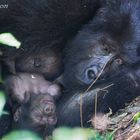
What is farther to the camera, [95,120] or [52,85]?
[52,85]

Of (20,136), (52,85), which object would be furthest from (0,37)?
(52,85)

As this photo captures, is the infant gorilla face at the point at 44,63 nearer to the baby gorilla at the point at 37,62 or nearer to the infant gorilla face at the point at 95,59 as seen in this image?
the baby gorilla at the point at 37,62

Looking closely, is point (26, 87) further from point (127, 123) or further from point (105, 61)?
point (127, 123)

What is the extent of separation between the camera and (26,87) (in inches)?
87.4

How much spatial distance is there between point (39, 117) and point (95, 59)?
431 mm

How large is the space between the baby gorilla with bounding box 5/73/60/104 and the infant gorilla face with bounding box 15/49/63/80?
0.04 m

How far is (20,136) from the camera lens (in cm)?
86

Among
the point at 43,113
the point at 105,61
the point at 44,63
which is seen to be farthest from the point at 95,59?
the point at 43,113

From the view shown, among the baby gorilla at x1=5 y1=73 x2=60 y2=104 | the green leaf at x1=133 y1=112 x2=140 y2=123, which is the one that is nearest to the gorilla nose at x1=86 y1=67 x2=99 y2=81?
the baby gorilla at x1=5 y1=73 x2=60 y2=104

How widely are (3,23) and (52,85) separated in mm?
418

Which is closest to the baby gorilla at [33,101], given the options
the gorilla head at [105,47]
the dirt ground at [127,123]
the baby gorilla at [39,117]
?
the baby gorilla at [39,117]

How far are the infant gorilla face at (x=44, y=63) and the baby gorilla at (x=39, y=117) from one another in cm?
31

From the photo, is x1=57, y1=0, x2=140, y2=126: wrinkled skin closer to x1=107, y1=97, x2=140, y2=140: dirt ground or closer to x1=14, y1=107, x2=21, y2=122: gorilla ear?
x1=107, y1=97, x2=140, y2=140: dirt ground

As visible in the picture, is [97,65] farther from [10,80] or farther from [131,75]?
[10,80]
